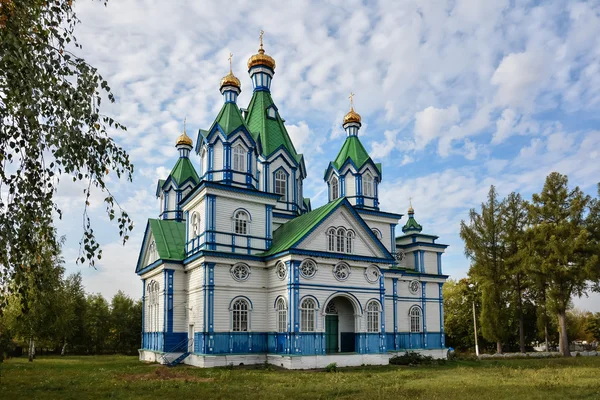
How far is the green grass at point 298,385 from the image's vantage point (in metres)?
14.3

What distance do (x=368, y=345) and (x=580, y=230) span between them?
1738 cm

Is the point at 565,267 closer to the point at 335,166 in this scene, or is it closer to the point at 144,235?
the point at 335,166

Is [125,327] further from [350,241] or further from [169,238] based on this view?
[350,241]

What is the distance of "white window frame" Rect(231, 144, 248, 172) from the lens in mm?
25875

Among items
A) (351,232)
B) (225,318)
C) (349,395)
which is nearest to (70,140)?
(349,395)

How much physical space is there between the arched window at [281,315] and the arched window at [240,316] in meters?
1.40

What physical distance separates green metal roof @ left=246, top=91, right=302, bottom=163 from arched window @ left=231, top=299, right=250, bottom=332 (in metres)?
8.67

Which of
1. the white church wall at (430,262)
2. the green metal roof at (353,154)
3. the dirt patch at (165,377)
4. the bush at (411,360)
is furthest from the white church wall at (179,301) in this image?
the white church wall at (430,262)

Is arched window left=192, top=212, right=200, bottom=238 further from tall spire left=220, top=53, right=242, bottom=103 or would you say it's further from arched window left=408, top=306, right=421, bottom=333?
arched window left=408, top=306, right=421, bottom=333

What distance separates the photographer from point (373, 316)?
2503cm

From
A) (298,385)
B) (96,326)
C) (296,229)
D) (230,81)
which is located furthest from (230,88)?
(96,326)

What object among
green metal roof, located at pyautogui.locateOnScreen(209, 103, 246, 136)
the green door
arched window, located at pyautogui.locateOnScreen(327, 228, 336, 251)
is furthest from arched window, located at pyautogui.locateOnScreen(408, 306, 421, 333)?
green metal roof, located at pyautogui.locateOnScreen(209, 103, 246, 136)

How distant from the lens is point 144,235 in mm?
30703

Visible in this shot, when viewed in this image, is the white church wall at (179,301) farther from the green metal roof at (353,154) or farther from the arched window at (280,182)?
the green metal roof at (353,154)
